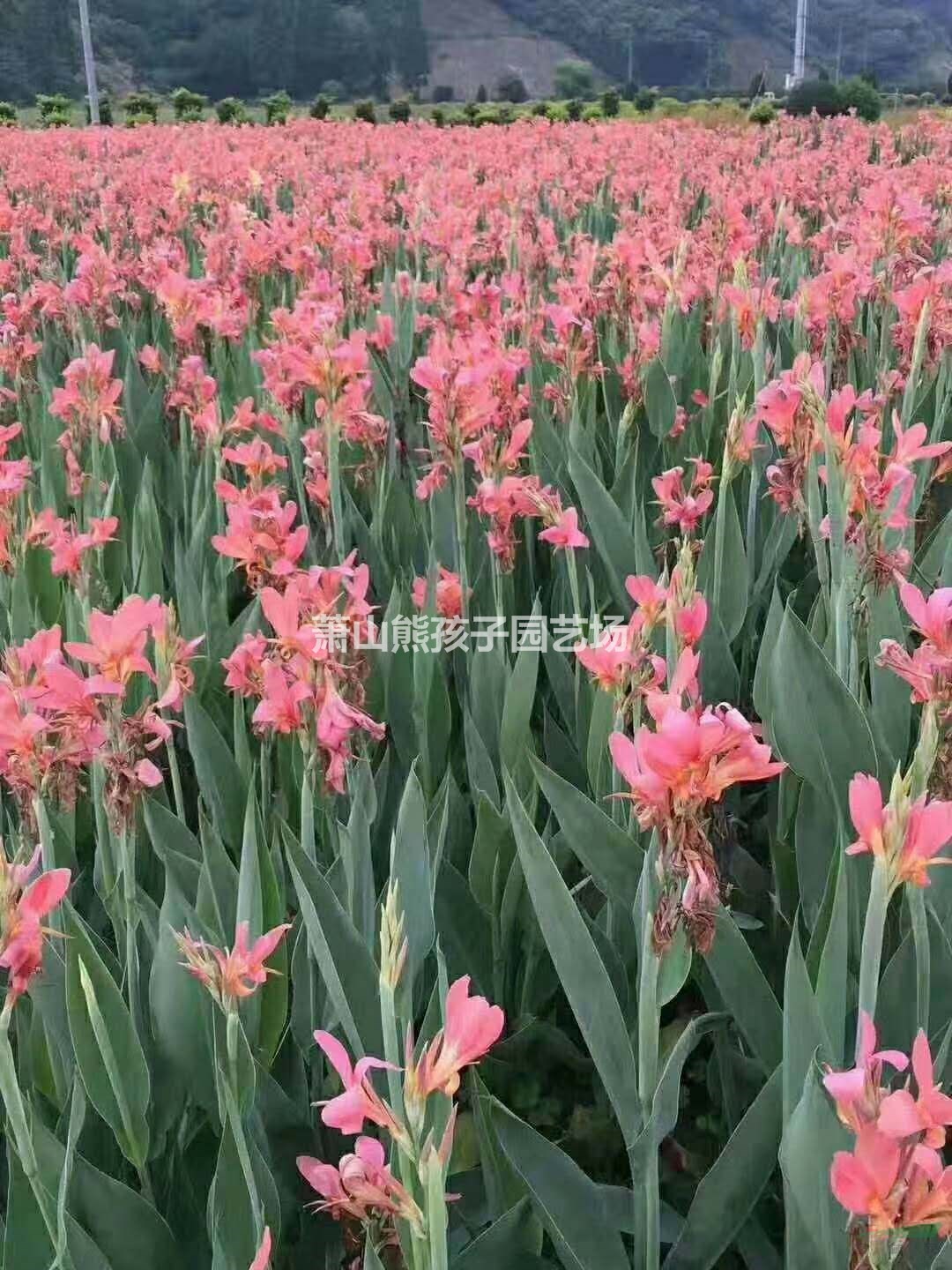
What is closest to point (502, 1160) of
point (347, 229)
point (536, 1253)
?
point (536, 1253)

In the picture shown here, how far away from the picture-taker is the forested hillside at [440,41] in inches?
1914

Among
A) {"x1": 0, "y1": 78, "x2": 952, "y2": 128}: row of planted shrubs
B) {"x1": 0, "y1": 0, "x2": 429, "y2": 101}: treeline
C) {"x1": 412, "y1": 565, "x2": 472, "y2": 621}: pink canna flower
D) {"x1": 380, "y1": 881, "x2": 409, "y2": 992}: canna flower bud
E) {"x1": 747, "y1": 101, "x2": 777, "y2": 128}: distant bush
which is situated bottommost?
{"x1": 412, "y1": 565, "x2": 472, "y2": 621}: pink canna flower

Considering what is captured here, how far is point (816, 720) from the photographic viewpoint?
1.12 meters

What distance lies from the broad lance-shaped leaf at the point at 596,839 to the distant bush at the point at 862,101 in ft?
57.0

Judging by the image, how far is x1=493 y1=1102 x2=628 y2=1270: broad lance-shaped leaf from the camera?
77cm

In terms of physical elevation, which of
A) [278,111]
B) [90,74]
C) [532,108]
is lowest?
[278,111]

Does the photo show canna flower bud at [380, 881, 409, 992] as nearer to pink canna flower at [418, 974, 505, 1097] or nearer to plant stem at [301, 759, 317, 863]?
pink canna flower at [418, 974, 505, 1097]

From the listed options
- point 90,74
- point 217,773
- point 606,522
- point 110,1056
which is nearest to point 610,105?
point 90,74

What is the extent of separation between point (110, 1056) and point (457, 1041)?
396 mm

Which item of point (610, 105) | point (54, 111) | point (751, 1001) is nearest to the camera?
point (751, 1001)

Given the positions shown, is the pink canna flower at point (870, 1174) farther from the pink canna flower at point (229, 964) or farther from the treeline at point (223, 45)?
the treeline at point (223, 45)

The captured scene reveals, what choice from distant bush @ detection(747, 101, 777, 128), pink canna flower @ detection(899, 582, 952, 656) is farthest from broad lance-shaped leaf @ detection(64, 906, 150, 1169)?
distant bush @ detection(747, 101, 777, 128)

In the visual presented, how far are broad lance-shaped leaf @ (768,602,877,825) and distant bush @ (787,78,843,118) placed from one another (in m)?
17.2

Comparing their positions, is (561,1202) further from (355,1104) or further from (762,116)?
(762,116)
